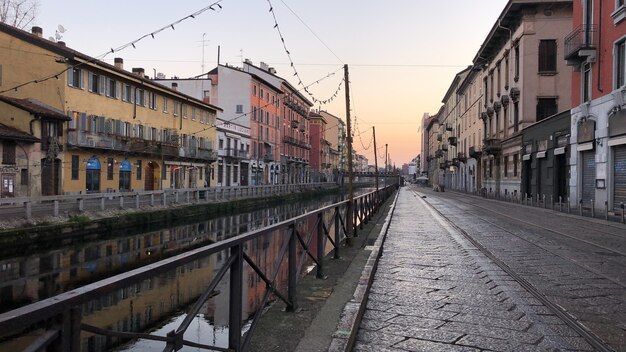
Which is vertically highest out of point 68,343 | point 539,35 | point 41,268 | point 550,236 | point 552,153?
point 539,35

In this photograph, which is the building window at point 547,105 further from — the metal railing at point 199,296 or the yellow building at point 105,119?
the metal railing at point 199,296

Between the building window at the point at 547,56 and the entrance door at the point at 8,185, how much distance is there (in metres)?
33.4

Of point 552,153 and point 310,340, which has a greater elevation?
point 552,153

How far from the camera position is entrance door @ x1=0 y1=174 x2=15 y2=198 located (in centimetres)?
2392

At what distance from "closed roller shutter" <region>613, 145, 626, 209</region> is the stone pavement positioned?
15.0 m

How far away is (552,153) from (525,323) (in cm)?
2743

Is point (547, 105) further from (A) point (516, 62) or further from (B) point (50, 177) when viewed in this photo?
(B) point (50, 177)

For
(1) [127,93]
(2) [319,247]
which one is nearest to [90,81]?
(1) [127,93]

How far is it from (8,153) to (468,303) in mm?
25101

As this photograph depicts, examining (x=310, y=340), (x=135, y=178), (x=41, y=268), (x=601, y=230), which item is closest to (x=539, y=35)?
(x=601, y=230)

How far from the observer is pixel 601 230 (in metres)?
15.4

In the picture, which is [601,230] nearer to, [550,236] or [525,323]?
[550,236]

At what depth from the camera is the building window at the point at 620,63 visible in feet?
68.9

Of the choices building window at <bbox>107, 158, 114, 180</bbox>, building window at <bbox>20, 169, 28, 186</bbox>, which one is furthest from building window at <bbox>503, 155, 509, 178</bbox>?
building window at <bbox>20, 169, 28, 186</bbox>
